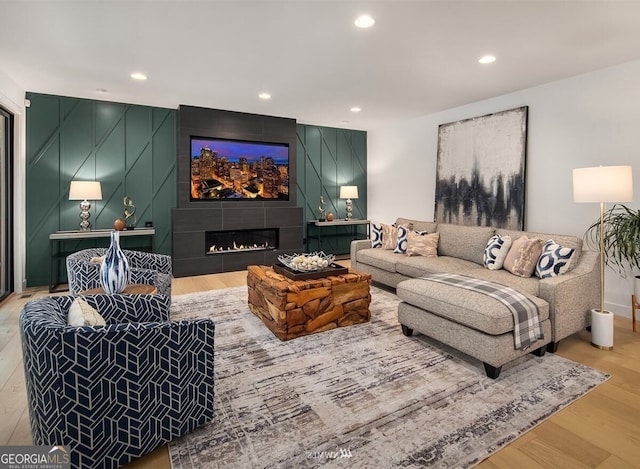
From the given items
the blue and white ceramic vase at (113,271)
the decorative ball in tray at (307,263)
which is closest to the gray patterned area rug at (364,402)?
the decorative ball in tray at (307,263)

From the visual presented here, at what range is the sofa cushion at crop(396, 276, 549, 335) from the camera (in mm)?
2332

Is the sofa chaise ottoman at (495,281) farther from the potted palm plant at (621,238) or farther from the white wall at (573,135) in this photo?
the white wall at (573,135)

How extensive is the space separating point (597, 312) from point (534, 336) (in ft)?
2.71

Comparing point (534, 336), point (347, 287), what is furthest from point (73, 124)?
point (534, 336)

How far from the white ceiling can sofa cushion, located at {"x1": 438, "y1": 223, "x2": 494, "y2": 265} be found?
1.74 meters

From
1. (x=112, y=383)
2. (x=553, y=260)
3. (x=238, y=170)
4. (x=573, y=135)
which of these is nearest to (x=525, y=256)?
(x=553, y=260)

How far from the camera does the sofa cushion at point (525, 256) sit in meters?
3.33

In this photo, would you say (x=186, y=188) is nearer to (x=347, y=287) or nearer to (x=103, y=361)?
(x=347, y=287)

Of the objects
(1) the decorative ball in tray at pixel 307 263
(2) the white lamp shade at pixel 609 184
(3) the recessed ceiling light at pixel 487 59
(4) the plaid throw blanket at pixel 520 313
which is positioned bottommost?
(4) the plaid throw blanket at pixel 520 313

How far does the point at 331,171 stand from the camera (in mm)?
6914

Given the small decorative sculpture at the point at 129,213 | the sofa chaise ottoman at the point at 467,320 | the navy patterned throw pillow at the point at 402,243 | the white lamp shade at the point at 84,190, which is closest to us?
the sofa chaise ottoman at the point at 467,320

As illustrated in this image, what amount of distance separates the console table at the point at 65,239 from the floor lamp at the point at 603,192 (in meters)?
5.06

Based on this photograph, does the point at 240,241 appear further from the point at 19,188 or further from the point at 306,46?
the point at 306,46

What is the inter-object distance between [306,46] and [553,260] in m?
2.90
